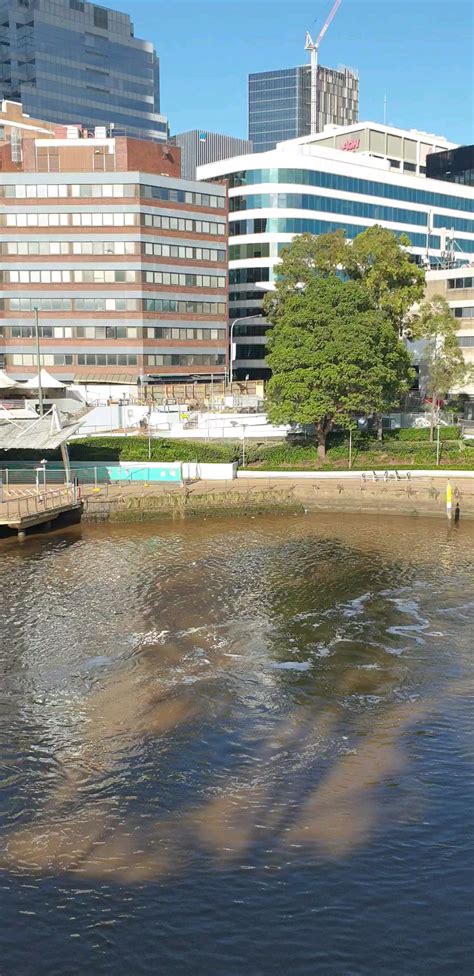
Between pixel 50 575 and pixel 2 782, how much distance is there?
69.5 ft

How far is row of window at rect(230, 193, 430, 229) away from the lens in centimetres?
11656

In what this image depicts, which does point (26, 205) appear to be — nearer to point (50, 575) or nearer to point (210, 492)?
point (210, 492)

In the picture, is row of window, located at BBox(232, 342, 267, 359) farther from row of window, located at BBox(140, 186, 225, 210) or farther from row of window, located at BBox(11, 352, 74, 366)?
row of window, located at BBox(11, 352, 74, 366)

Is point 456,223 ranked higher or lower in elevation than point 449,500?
higher

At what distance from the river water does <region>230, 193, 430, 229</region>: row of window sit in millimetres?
84465

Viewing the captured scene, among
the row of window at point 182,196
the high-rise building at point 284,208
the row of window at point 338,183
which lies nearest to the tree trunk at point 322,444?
the row of window at point 182,196

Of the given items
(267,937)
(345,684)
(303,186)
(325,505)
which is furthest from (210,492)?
(303,186)

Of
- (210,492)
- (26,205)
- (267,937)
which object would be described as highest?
(26,205)

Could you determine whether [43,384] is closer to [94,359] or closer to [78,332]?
[94,359]

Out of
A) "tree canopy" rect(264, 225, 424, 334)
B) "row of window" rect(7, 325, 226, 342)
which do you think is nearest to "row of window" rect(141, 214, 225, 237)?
"row of window" rect(7, 325, 226, 342)

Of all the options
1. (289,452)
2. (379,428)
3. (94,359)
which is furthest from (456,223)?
(289,452)

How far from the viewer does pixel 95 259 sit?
3871 inches

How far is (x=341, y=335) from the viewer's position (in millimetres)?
66812

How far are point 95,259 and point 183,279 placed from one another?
35.7 feet
